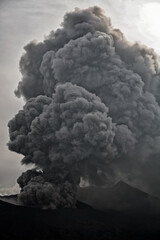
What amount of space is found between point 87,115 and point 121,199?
75.8 feet

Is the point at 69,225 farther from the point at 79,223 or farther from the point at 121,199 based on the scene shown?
the point at 121,199

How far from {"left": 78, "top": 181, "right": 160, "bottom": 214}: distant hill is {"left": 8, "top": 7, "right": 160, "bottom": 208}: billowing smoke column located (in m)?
3.34

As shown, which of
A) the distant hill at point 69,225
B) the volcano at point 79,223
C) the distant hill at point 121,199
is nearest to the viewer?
the distant hill at point 69,225

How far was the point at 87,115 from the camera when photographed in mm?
44875

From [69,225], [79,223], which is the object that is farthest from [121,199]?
[69,225]

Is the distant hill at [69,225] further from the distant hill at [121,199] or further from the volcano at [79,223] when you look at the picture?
the distant hill at [121,199]

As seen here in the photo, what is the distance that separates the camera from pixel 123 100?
165 feet

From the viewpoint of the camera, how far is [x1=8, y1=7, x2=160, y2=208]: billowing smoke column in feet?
149

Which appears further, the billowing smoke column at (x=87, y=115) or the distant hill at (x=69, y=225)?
the billowing smoke column at (x=87, y=115)

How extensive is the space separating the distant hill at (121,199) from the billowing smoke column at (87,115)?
3.34 m

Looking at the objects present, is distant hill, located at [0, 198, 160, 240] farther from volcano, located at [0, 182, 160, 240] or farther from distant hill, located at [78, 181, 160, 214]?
distant hill, located at [78, 181, 160, 214]

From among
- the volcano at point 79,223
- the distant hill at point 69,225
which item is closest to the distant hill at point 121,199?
the volcano at point 79,223

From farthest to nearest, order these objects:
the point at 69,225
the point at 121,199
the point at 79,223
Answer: the point at 121,199
the point at 79,223
the point at 69,225

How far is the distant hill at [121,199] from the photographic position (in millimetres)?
55781
